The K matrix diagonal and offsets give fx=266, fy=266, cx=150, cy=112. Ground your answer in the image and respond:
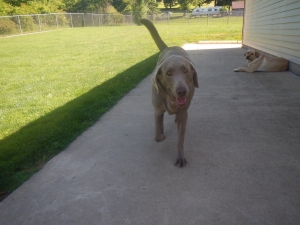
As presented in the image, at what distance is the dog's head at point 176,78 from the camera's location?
8.44 feet

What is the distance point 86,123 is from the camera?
167 inches

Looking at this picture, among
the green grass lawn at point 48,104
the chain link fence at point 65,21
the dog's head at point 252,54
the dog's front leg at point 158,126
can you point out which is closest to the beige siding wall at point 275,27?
the dog's head at point 252,54

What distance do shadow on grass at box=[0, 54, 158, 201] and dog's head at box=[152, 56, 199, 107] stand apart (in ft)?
5.37

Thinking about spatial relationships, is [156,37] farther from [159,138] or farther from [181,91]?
[181,91]

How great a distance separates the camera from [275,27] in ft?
28.2

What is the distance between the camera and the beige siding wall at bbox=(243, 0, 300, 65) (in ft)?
22.5

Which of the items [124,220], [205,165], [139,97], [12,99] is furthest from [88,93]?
[124,220]

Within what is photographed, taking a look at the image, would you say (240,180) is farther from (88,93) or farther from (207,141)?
(88,93)

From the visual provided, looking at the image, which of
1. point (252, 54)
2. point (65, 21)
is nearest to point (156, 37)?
point (252, 54)

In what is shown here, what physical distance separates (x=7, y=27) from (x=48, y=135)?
28.5m

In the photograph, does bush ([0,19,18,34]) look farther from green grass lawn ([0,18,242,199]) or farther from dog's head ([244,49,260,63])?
dog's head ([244,49,260,63])

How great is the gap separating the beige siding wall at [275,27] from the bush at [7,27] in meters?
24.3

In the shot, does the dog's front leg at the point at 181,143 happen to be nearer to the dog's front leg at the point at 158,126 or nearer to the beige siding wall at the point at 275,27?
the dog's front leg at the point at 158,126

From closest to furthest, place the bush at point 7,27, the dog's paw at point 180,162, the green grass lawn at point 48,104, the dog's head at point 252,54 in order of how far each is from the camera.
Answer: the dog's paw at point 180,162
the green grass lawn at point 48,104
the dog's head at point 252,54
the bush at point 7,27
